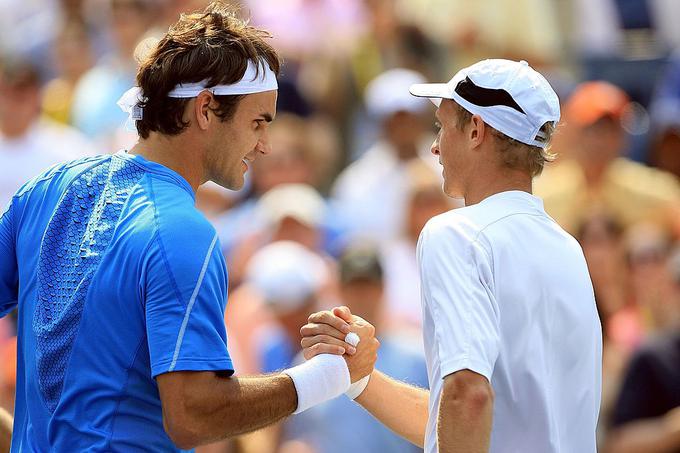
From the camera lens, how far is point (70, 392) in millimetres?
3229

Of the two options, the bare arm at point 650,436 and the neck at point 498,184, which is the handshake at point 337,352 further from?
the bare arm at point 650,436

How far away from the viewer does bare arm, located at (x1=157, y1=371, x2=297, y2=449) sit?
3.10 m

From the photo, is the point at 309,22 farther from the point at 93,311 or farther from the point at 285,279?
the point at 93,311

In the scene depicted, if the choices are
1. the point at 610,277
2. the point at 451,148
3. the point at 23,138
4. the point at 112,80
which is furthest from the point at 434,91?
the point at 112,80

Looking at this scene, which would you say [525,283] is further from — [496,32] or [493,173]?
[496,32]

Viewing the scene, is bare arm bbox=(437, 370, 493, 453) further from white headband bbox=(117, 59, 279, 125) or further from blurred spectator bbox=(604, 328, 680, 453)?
blurred spectator bbox=(604, 328, 680, 453)

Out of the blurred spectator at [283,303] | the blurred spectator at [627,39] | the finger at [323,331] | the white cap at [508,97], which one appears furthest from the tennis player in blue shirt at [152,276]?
the blurred spectator at [627,39]

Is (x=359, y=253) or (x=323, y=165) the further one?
(x=323, y=165)

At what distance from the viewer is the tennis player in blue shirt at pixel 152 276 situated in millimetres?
3129

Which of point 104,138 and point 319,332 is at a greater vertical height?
point 319,332

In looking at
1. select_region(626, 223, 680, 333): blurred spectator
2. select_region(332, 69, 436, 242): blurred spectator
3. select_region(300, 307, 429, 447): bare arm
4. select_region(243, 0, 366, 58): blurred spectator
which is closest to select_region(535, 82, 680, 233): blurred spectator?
→ select_region(626, 223, 680, 333): blurred spectator

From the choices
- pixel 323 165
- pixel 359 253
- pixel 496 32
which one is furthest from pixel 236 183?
pixel 496 32

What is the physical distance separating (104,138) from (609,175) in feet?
11.2

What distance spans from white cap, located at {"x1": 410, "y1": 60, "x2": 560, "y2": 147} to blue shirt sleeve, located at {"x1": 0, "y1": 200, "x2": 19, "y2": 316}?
1239 millimetres
